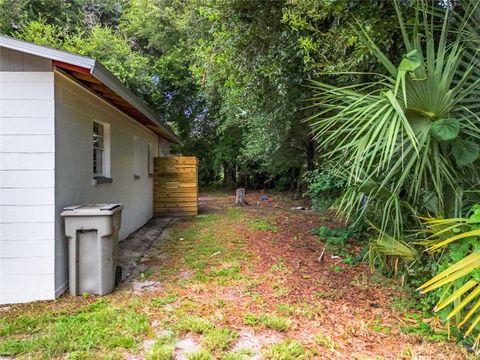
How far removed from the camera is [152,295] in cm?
388

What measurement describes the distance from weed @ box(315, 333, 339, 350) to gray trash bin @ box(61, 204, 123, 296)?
246cm

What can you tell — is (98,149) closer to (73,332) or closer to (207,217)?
(73,332)

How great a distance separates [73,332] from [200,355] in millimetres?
1220

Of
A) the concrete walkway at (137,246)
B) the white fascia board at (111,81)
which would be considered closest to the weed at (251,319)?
the concrete walkway at (137,246)

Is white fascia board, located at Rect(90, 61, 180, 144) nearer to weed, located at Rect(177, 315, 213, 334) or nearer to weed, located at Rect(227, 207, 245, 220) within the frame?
weed, located at Rect(177, 315, 213, 334)

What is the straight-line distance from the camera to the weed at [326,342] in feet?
9.21

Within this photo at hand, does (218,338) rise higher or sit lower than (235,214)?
lower

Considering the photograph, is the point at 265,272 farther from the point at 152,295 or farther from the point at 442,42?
the point at 442,42

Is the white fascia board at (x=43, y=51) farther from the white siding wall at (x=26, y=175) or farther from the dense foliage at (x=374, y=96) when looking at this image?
the dense foliage at (x=374, y=96)

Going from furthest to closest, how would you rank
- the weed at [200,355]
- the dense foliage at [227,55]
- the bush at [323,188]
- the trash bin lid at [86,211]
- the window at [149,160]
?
the window at [149,160]
the bush at [323,188]
the dense foliage at [227,55]
the trash bin lid at [86,211]
the weed at [200,355]

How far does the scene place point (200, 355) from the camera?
259 centimetres

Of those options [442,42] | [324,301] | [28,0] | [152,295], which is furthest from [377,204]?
[28,0]

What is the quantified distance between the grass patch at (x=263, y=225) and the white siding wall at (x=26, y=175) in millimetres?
4889

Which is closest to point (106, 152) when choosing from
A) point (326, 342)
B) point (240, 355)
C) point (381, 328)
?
point (240, 355)
